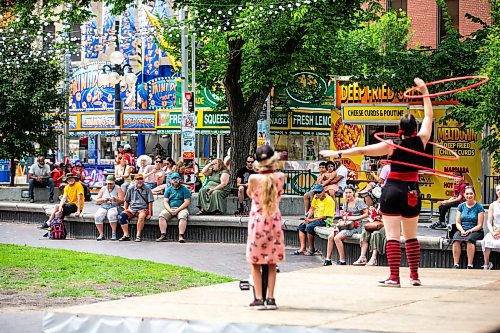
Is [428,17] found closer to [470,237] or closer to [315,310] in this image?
[470,237]

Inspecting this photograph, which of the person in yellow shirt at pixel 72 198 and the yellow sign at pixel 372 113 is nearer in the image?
the person in yellow shirt at pixel 72 198

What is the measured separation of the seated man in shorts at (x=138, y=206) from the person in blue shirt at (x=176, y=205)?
1.61 feet

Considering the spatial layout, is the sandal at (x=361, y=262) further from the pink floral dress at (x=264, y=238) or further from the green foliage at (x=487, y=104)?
the pink floral dress at (x=264, y=238)

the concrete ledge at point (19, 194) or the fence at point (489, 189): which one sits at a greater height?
the fence at point (489, 189)

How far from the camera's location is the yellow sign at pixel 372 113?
3072 cm

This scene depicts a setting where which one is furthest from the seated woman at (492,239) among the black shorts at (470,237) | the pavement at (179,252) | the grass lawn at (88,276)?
the grass lawn at (88,276)

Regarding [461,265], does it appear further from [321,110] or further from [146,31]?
[146,31]

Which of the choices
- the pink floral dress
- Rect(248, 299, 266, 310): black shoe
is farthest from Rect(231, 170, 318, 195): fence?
Rect(248, 299, 266, 310): black shoe

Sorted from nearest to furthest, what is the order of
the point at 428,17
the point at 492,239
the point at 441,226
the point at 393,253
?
the point at 393,253, the point at 492,239, the point at 441,226, the point at 428,17

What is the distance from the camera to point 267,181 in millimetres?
10859

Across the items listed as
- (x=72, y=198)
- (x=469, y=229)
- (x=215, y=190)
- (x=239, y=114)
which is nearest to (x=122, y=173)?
(x=72, y=198)

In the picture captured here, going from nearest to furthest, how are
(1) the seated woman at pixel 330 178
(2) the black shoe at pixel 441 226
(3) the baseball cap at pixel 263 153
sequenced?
1. (3) the baseball cap at pixel 263 153
2. (2) the black shoe at pixel 441 226
3. (1) the seated woman at pixel 330 178

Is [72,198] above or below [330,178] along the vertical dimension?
below

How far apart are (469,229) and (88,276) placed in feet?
21.8
